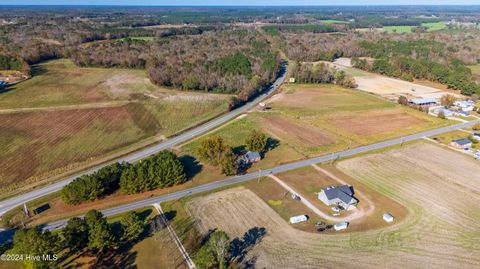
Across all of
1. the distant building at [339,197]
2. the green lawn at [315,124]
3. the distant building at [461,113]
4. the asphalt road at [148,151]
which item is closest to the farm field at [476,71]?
the distant building at [461,113]

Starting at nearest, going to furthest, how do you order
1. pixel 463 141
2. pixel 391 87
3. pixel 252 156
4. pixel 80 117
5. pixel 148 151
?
1. pixel 252 156
2. pixel 148 151
3. pixel 463 141
4. pixel 80 117
5. pixel 391 87

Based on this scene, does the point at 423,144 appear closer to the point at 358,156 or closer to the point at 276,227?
the point at 358,156

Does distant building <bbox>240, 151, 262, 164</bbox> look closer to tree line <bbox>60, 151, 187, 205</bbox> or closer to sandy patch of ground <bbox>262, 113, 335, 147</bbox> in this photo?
tree line <bbox>60, 151, 187, 205</bbox>

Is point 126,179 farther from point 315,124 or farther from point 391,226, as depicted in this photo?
point 315,124

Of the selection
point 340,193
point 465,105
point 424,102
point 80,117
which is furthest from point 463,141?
point 80,117

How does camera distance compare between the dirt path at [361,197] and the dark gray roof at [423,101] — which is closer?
the dirt path at [361,197]

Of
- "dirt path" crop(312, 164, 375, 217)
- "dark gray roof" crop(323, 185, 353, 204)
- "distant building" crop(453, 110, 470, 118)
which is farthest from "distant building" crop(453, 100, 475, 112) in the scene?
"dark gray roof" crop(323, 185, 353, 204)

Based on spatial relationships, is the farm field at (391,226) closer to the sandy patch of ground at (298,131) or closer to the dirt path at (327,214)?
the dirt path at (327,214)

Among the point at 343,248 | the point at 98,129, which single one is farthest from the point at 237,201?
the point at 98,129
